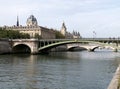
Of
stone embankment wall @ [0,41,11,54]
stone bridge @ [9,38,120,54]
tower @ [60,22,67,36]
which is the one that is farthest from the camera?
tower @ [60,22,67,36]

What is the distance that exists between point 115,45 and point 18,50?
23370mm

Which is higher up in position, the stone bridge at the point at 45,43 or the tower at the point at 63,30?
the tower at the point at 63,30

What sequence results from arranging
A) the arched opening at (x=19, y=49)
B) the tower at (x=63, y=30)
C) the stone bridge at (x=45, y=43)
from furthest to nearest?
the tower at (x=63, y=30), the arched opening at (x=19, y=49), the stone bridge at (x=45, y=43)

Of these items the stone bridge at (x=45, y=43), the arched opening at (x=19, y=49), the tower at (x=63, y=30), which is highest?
the tower at (x=63, y=30)

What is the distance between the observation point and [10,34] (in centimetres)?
8756

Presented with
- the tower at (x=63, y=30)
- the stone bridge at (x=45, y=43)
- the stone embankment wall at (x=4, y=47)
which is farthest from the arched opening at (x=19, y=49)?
the tower at (x=63, y=30)

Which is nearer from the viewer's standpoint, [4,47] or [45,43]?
[4,47]

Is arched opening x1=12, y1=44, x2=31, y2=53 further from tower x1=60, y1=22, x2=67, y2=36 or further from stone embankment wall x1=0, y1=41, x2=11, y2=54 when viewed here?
tower x1=60, y1=22, x2=67, y2=36

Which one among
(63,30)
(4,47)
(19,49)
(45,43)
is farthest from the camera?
(63,30)

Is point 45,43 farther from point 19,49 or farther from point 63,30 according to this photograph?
point 63,30

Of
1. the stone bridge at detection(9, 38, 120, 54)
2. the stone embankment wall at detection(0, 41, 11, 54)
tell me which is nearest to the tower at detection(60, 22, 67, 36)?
the stone bridge at detection(9, 38, 120, 54)

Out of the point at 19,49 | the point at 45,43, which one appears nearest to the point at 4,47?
the point at 19,49

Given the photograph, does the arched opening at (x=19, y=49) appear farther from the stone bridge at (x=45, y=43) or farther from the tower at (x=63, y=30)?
the tower at (x=63, y=30)

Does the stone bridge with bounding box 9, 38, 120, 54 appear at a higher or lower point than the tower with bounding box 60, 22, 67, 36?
lower
